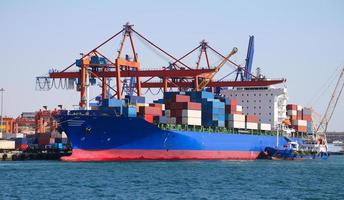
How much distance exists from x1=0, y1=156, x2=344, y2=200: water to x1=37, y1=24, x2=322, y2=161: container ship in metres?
4.68

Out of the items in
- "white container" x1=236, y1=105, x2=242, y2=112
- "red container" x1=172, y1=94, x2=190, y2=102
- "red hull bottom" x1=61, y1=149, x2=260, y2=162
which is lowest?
"red hull bottom" x1=61, y1=149, x2=260, y2=162

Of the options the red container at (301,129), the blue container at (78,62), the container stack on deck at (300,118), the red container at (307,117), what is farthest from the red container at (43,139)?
the red container at (307,117)

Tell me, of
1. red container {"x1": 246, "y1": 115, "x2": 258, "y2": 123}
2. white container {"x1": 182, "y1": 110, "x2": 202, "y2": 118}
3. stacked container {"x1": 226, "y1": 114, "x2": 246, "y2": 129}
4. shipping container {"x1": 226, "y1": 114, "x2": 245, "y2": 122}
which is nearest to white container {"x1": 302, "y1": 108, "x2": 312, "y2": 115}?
red container {"x1": 246, "y1": 115, "x2": 258, "y2": 123}

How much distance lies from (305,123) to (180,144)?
30.3 m

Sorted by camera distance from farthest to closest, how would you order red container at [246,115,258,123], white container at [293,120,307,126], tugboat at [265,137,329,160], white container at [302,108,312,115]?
white container at [302,108,312,115] → white container at [293,120,307,126] → tugboat at [265,137,329,160] → red container at [246,115,258,123]

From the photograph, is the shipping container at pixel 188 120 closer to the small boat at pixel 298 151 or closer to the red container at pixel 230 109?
the red container at pixel 230 109

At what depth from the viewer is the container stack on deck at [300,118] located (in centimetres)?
9756

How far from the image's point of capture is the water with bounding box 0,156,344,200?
4284cm

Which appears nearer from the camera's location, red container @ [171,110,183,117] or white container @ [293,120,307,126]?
red container @ [171,110,183,117]

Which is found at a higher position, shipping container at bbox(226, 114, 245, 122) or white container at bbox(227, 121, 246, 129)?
shipping container at bbox(226, 114, 245, 122)

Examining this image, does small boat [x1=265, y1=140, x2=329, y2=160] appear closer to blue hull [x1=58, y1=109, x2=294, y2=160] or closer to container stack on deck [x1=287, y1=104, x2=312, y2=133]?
container stack on deck [x1=287, y1=104, x2=312, y2=133]

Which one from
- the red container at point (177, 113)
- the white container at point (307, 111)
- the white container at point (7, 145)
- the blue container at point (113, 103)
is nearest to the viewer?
the blue container at point (113, 103)

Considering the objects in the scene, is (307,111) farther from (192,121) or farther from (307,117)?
(192,121)

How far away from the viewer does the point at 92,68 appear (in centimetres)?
8350
